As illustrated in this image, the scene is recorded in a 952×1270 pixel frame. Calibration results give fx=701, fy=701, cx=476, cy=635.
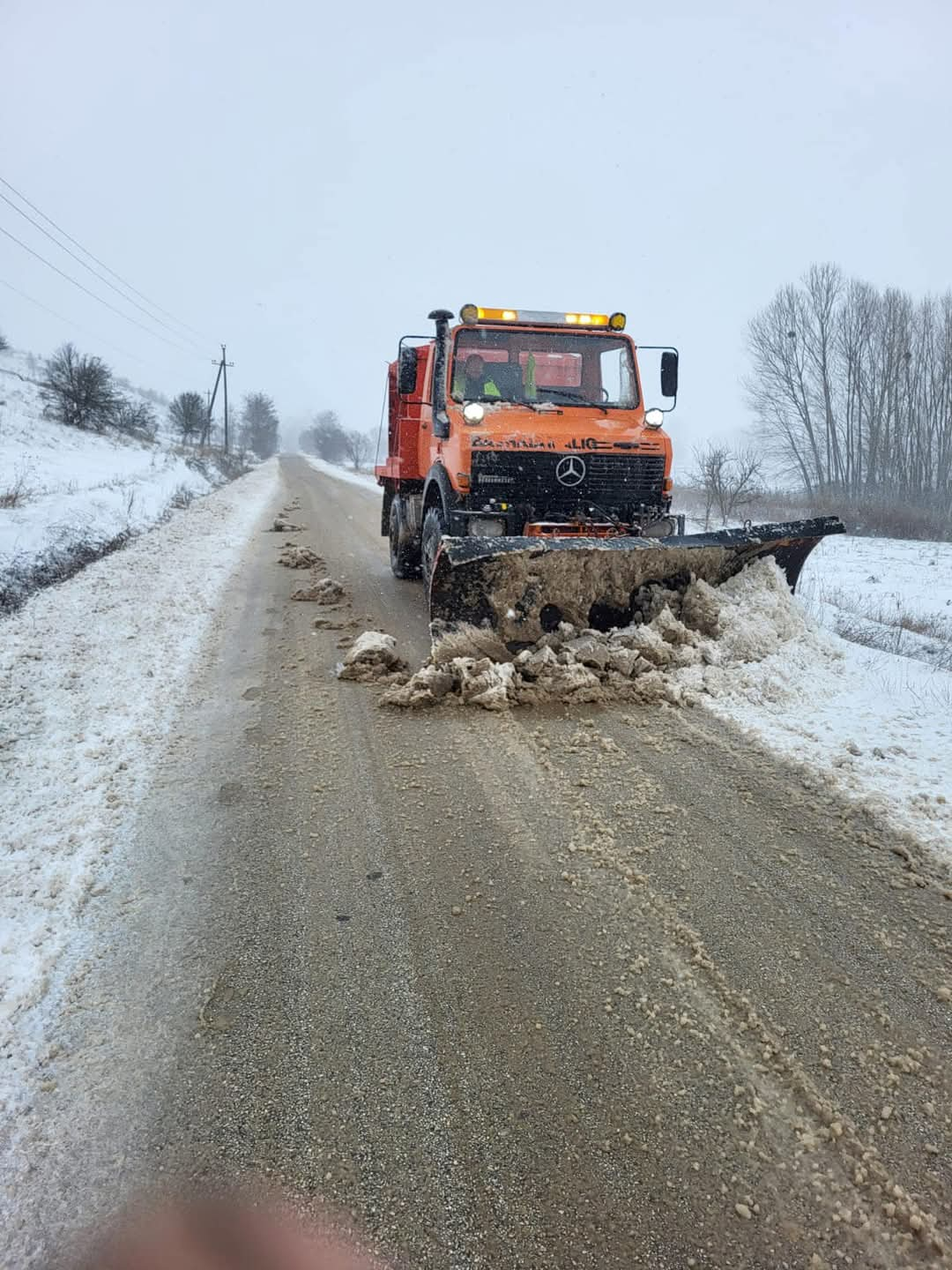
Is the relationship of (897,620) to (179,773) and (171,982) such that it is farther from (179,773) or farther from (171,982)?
(171,982)

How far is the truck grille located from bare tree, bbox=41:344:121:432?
2606 centimetres

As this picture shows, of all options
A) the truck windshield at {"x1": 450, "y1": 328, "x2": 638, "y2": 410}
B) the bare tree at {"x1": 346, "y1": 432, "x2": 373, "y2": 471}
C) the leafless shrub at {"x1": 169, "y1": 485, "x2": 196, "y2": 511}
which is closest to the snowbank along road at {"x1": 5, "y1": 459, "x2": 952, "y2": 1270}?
the truck windshield at {"x1": 450, "y1": 328, "x2": 638, "y2": 410}

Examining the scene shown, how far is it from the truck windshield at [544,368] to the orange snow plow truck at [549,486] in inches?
0.4

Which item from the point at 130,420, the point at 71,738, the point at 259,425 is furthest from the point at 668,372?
the point at 259,425

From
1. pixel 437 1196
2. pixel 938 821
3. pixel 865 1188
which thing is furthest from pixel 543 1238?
pixel 938 821

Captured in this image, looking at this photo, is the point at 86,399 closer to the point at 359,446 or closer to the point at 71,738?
the point at 71,738

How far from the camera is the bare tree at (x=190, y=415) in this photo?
4200cm

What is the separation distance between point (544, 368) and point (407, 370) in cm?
146

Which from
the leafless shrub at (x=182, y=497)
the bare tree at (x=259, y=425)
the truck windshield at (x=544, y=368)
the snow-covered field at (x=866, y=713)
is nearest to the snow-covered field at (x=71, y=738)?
the truck windshield at (x=544, y=368)

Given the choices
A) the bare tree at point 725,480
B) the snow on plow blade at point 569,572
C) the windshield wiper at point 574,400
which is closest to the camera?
the snow on plow blade at point 569,572

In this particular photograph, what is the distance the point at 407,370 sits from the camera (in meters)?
6.93

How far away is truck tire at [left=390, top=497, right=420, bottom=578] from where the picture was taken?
8281 millimetres

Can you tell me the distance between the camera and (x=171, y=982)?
2.22 metres

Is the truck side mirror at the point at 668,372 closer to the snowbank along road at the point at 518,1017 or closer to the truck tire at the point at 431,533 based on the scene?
the truck tire at the point at 431,533
